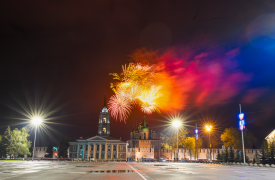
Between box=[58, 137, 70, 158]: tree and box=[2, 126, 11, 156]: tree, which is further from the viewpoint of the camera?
box=[58, 137, 70, 158]: tree

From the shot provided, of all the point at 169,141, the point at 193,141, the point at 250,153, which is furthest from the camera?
the point at 250,153

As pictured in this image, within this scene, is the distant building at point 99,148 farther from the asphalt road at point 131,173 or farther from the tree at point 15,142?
the asphalt road at point 131,173

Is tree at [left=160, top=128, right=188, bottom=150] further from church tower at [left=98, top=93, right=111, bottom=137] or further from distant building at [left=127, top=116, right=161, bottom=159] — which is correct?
church tower at [left=98, top=93, right=111, bottom=137]

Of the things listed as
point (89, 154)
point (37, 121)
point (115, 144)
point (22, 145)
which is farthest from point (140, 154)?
point (37, 121)

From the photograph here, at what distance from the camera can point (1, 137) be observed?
8081 cm

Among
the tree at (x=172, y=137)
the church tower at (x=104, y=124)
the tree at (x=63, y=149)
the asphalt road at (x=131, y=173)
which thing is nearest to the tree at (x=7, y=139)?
the tree at (x=63, y=149)

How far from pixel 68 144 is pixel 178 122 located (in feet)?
311

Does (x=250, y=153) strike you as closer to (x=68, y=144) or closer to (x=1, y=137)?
(x=68, y=144)

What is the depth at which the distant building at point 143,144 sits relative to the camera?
431 ft

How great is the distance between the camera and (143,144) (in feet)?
463

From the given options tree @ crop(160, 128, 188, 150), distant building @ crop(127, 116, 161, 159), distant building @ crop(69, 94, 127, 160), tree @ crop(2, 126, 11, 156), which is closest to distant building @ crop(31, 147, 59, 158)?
distant building @ crop(69, 94, 127, 160)

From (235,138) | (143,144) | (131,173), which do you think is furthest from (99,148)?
(131,173)

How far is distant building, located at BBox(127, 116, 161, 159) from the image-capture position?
132 meters

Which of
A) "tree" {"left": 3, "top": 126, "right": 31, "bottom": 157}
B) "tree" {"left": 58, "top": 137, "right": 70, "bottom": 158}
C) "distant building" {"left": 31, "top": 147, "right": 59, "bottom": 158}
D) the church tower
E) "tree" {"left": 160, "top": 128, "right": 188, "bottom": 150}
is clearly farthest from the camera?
the church tower
